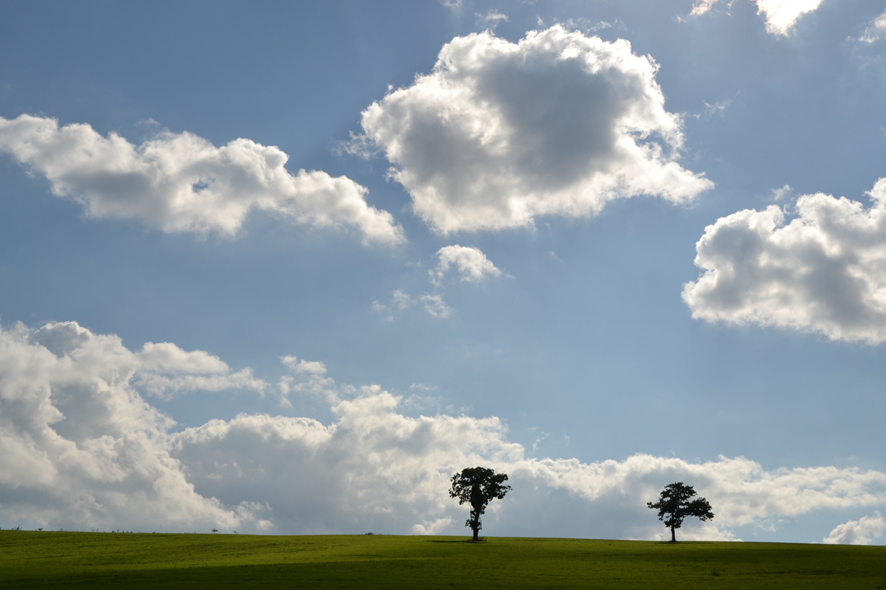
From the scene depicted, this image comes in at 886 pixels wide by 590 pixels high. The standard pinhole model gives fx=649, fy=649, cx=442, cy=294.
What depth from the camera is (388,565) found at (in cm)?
5072

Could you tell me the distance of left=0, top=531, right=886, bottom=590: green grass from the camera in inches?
1615

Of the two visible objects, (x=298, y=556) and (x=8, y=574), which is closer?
(x=8, y=574)

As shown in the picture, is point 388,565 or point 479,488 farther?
point 479,488

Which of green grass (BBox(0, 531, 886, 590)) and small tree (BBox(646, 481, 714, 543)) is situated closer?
green grass (BBox(0, 531, 886, 590))

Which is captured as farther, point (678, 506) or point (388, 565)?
point (678, 506)

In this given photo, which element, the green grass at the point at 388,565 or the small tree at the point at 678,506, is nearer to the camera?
the green grass at the point at 388,565

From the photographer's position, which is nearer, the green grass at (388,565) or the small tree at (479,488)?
the green grass at (388,565)

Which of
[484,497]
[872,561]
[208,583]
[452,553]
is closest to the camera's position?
[208,583]

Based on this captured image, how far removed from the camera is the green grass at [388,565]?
135 feet

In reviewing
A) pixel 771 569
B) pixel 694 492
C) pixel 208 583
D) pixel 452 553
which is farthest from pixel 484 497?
pixel 208 583

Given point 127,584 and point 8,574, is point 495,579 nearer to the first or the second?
point 127,584

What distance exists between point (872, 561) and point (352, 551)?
47.9m

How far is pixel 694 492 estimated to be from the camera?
99812 millimetres

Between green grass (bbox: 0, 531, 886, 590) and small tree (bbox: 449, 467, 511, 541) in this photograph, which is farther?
small tree (bbox: 449, 467, 511, 541)
